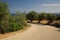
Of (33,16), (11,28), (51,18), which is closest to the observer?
(11,28)

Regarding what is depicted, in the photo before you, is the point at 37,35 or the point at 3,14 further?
the point at 37,35

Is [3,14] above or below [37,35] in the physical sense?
above

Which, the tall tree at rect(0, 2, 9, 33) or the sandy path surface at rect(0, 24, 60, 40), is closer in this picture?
the sandy path surface at rect(0, 24, 60, 40)

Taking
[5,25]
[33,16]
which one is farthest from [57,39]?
[33,16]

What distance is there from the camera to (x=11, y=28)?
709 inches

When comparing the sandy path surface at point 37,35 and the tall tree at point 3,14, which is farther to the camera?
the tall tree at point 3,14

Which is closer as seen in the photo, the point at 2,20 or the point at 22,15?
the point at 2,20

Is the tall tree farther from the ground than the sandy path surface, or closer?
farther from the ground

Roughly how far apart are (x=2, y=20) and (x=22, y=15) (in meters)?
9.61

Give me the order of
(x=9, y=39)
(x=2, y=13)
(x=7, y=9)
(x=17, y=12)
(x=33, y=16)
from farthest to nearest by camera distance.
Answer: (x=33, y=16), (x=17, y=12), (x=7, y=9), (x=2, y=13), (x=9, y=39)

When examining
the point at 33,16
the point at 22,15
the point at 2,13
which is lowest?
the point at 33,16

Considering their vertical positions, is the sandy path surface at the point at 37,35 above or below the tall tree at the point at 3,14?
below

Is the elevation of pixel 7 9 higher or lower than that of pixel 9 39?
higher

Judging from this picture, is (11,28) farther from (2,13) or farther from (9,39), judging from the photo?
(9,39)
